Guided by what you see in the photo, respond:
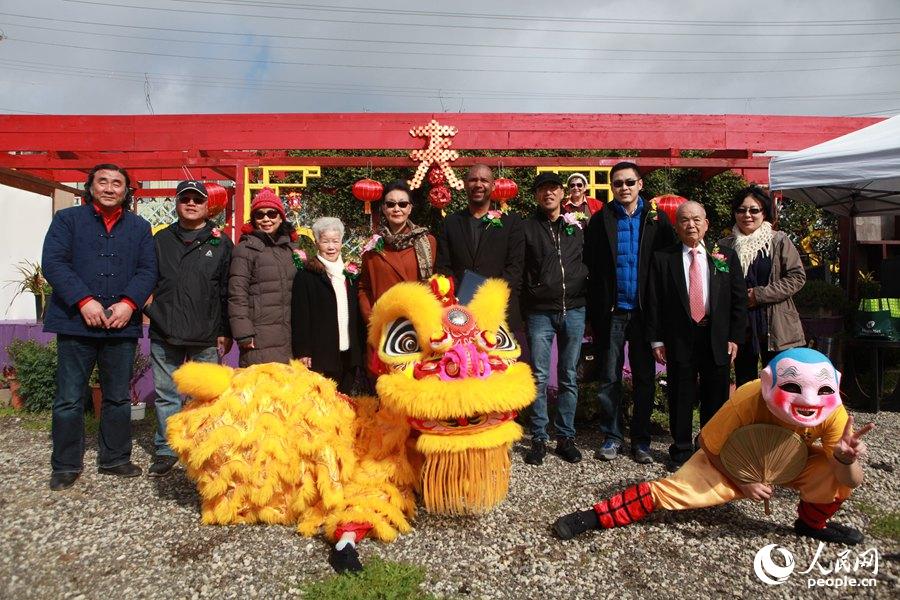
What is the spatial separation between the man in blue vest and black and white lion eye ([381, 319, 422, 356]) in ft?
5.95

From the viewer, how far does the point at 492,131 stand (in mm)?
7602

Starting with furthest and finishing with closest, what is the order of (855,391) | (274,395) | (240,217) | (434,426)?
(240,217), (855,391), (274,395), (434,426)

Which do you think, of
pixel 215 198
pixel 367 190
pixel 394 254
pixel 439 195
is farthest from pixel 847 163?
pixel 215 198

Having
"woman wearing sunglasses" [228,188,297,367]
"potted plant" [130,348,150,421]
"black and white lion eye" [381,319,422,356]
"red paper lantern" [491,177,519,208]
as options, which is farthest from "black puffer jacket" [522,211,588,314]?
"potted plant" [130,348,150,421]

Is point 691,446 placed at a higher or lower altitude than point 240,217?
lower

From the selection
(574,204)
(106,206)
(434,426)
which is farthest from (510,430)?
(574,204)

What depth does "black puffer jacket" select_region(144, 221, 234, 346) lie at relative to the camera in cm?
355

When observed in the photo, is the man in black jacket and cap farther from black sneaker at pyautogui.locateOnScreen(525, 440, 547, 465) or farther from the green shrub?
the green shrub

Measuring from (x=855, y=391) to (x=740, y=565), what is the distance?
13.5 ft

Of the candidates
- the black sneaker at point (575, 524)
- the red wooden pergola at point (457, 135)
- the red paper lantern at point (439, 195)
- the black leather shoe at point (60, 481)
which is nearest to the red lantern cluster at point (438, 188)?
the red paper lantern at point (439, 195)

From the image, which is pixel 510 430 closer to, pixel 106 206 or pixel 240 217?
pixel 106 206

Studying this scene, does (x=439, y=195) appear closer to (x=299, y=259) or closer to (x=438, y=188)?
(x=438, y=188)

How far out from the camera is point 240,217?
726cm
